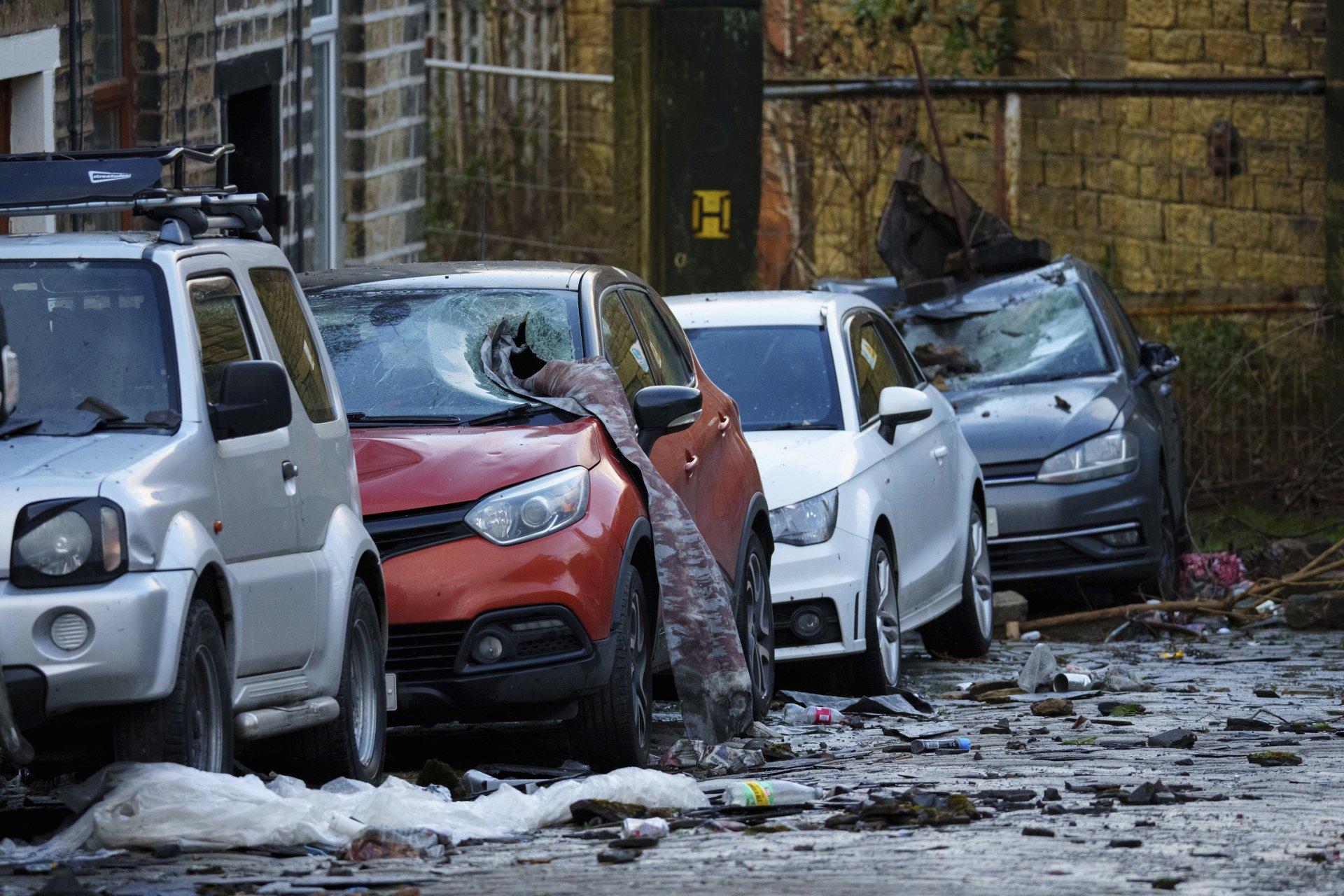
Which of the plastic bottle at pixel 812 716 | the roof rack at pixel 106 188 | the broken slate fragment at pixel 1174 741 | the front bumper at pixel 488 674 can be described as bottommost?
the plastic bottle at pixel 812 716

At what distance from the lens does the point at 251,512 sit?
7.19 meters

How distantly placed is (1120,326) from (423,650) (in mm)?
7478

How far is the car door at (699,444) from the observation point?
9.52m

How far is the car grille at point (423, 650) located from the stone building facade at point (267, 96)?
4451 millimetres

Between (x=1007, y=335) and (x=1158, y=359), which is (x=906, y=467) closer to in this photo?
(x=1007, y=335)

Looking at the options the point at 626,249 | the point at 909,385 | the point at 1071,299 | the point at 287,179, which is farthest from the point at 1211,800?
the point at 287,179

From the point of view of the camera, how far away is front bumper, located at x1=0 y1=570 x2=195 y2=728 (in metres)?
6.21

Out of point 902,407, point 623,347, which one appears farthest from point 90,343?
point 902,407

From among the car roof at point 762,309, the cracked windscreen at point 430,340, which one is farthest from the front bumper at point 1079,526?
the cracked windscreen at point 430,340

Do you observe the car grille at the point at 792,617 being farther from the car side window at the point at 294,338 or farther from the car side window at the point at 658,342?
the car side window at the point at 294,338

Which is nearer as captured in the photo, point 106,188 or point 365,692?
point 106,188

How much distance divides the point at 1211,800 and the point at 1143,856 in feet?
3.54

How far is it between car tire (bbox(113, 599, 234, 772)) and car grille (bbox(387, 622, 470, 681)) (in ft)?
4.55

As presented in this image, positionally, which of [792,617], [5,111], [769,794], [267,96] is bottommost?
[769,794]
